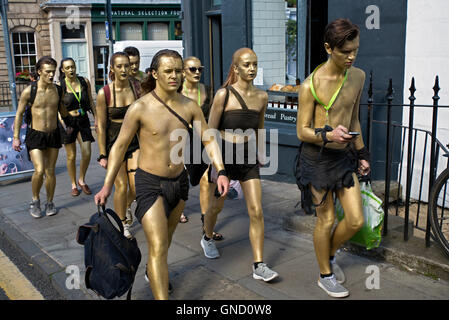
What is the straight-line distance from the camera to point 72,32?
2712 cm

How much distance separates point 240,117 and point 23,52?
24.4 metres

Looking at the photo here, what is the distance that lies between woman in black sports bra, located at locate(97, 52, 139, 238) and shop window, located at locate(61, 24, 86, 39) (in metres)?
22.3

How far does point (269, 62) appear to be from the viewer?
32.0 feet

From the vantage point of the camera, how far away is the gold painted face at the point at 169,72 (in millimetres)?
3846

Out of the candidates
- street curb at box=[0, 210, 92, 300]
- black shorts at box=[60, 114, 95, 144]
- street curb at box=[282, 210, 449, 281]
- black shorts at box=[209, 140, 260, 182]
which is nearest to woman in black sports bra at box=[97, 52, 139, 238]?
street curb at box=[0, 210, 92, 300]

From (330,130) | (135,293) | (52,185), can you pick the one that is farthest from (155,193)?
(52,185)

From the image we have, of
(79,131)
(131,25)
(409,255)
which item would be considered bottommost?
(409,255)

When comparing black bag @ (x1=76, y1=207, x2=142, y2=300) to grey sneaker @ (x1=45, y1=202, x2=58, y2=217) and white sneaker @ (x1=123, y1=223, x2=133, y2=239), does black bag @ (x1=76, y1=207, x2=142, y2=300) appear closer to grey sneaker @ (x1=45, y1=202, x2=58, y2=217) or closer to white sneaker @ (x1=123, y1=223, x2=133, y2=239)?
white sneaker @ (x1=123, y1=223, x2=133, y2=239)

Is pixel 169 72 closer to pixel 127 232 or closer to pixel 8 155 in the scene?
pixel 127 232

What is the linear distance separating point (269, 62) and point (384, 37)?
10.4 feet

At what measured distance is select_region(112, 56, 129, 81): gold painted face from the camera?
6146 mm

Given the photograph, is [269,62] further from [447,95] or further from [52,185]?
[52,185]

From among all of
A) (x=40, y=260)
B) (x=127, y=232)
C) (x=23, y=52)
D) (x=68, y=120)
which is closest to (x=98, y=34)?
(x=23, y=52)

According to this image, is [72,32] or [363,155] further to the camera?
[72,32]
